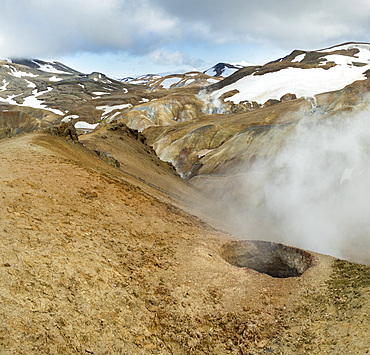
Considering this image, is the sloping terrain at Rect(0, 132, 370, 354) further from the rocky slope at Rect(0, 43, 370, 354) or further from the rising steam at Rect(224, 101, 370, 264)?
A: the rising steam at Rect(224, 101, 370, 264)

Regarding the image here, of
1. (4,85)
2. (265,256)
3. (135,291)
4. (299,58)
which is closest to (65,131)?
(265,256)

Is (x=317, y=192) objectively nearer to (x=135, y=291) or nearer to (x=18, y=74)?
(x=135, y=291)

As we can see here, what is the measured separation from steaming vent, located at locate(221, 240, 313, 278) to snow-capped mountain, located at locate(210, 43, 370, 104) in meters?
58.5

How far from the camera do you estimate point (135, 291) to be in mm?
7086

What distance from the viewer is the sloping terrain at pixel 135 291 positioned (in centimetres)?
534

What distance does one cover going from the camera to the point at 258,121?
4684cm

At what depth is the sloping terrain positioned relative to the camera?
5340 mm

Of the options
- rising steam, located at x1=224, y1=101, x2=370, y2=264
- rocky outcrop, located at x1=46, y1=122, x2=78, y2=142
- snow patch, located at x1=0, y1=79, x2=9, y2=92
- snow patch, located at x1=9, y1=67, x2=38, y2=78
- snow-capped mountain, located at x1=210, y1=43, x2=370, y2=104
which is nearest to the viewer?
rising steam, located at x1=224, y1=101, x2=370, y2=264

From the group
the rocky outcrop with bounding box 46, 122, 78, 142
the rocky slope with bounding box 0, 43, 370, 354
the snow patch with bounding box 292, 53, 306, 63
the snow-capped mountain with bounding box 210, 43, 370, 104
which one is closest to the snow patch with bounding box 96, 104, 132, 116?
the snow-capped mountain with bounding box 210, 43, 370, 104

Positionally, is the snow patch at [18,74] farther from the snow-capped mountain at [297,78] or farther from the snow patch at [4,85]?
the snow-capped mountain at [297,78]

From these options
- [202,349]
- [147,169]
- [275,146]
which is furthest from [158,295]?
[275,146]

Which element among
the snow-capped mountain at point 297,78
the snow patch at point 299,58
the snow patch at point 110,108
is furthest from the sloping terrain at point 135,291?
the snow patch at point 299,58

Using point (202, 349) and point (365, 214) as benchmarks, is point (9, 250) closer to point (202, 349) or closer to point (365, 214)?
point (202, 349)

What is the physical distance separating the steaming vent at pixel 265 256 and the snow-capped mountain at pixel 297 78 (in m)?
58.5
